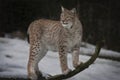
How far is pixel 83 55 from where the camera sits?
1129cm

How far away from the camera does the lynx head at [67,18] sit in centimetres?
697

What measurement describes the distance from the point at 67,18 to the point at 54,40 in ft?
2.95

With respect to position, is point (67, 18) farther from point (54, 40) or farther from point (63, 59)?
point (54, 40)

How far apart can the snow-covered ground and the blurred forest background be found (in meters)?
1.88

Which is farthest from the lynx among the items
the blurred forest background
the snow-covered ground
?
the blurred forest background

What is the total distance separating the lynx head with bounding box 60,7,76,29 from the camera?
6.97 m

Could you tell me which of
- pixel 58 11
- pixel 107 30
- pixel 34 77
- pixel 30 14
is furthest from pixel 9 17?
pixel 34 77

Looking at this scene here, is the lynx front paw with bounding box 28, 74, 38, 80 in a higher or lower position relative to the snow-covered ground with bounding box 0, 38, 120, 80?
higher

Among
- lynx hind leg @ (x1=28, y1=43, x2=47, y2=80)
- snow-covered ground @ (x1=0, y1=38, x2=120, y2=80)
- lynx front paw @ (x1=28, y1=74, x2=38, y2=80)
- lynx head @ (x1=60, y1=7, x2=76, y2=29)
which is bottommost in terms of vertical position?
snow-covered ground @ (x1=0, y1=38, x2=120, y2=80)

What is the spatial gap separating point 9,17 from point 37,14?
86cm

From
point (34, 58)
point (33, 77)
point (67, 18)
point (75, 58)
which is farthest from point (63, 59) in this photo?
point (67, 18)

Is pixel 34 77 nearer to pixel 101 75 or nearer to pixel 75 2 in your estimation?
pixel 101 75

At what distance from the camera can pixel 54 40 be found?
782 centimetres

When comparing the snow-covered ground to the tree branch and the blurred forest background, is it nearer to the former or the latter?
the tree branch
